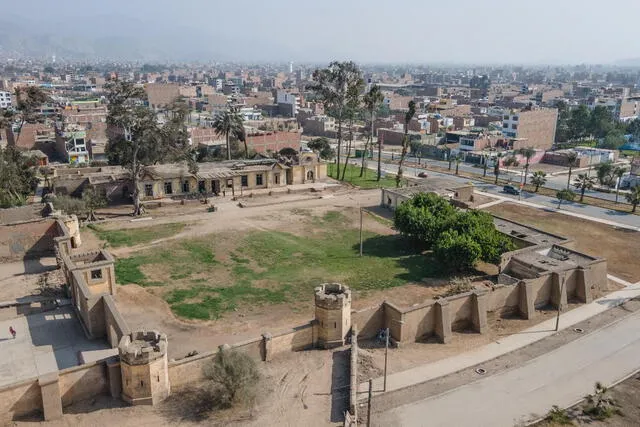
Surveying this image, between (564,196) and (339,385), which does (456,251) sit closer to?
(339,385)

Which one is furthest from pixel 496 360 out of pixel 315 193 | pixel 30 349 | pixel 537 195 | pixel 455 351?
pixel 537 195

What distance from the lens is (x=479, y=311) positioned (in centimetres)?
3209

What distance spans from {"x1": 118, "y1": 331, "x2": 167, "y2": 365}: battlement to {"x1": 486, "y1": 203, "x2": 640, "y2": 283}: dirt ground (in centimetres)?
3646

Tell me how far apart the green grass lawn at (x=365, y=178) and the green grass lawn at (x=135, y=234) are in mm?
30818

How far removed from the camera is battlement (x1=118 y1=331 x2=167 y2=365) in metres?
22.6

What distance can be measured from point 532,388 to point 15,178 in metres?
54.4

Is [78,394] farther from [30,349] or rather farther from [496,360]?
[496,360]

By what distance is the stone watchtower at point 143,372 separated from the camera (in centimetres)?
2262

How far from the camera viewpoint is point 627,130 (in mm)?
125438

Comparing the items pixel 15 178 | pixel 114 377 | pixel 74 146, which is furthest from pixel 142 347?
pixel 74 146

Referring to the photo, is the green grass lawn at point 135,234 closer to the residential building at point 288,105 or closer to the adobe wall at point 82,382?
the adobe wall at point 82,382

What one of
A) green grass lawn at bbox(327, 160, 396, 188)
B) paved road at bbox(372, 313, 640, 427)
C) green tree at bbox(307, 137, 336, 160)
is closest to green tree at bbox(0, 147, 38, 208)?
green grass lawn at bbox(327, 160, 396, 188)

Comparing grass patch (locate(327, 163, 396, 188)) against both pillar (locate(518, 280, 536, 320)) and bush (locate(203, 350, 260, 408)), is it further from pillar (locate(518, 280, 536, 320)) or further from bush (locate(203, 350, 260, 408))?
bush (locate(203, 350, 260, 408))

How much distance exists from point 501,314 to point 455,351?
6.39 m
